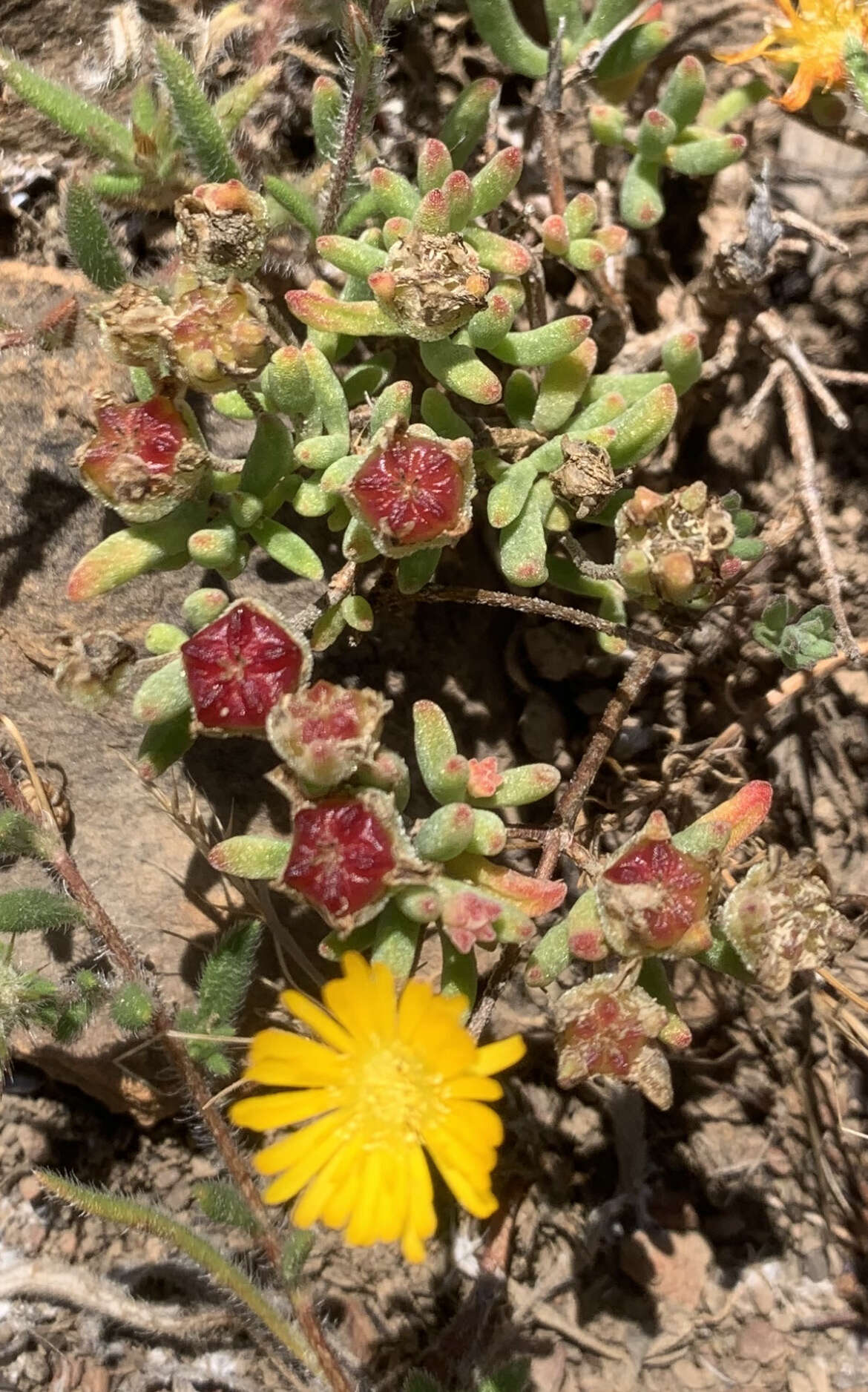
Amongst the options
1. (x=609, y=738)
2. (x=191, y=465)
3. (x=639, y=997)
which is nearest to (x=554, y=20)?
(x=191, y=465)

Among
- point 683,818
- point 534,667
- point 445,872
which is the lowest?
point 683,818

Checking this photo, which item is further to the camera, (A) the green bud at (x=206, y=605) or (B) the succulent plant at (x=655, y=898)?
(A) the green bud at (x=206, y=605)

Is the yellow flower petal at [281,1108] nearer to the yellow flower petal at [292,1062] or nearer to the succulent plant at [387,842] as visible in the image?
the yellow flower petal at [292,1062]

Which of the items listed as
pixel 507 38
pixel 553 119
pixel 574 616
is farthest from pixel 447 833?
pixel 507 38

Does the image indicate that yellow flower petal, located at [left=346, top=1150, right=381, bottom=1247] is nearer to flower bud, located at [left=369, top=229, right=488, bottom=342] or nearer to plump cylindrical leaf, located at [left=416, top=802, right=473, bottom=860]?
plump cylindrical leaf, located at [left=416, top=802, right=473, bottom=860]

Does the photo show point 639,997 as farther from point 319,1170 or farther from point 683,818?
point 683,818

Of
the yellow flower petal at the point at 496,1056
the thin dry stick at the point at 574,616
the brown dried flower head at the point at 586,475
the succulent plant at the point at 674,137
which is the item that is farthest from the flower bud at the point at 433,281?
the yellow flower petal at the point at 496,1056
